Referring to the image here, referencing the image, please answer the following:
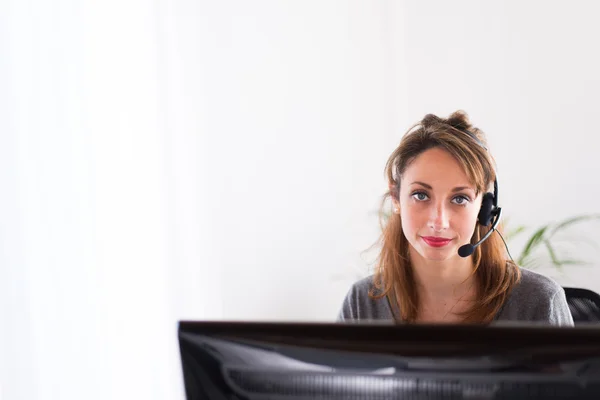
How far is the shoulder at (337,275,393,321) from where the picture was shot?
5.29 ft

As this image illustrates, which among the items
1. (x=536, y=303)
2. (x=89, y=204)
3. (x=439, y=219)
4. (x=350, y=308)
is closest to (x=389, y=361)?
(x=439, y=219)

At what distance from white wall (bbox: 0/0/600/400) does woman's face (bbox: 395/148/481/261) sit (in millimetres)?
803

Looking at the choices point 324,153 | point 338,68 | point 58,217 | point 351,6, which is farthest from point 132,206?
point 351,6

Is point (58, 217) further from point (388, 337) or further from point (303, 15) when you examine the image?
point (303, 15)

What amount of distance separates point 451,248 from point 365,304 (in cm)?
29

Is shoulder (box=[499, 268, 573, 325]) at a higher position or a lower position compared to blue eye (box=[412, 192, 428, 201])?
lower

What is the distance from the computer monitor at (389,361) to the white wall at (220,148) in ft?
3.08

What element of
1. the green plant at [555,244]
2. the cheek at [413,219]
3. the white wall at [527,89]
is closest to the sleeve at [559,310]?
the cheek at [413,219]

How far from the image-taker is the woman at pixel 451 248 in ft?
4.71

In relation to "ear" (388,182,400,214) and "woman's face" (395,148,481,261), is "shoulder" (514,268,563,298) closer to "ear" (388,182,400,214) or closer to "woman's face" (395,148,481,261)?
"woman's face" (395,148,481,261)

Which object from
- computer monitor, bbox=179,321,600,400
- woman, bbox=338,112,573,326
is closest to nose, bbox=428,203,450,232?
woman, bbox=338,112,573,326

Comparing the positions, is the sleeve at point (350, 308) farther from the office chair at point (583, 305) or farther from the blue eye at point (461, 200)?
the office chair at point (583, 305)

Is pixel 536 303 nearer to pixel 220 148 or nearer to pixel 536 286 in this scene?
pixel 536 286

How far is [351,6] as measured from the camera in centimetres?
294
